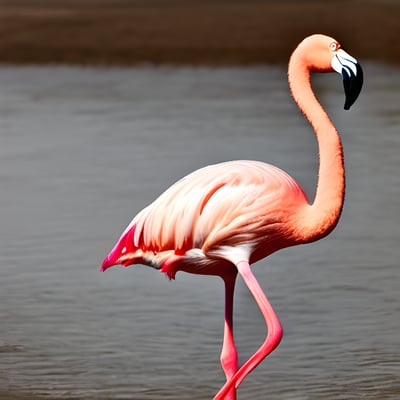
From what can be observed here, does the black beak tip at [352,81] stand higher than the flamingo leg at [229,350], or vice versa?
the black beak tip at [352,81]

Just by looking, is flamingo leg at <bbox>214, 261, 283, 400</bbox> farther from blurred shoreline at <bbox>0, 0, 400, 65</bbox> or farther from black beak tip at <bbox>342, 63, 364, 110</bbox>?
blurred shoreline at <bbox>0, 0, 400, 65</bbox>

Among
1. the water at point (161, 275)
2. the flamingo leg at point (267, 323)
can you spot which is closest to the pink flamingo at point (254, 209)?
the flamingo leg at point (267, 323)

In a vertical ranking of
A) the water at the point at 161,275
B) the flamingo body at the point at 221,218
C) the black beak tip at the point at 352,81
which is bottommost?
the water at the point at 161,275

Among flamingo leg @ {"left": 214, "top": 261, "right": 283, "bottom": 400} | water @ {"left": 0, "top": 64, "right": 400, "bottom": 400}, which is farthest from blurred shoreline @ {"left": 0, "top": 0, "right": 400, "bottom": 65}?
flamingo leg @ {"left": 214, "top": 261, "right": 283, "bottom": 400}

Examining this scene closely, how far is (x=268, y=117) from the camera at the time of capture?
12266 mm

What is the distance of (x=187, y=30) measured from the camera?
57.0ft

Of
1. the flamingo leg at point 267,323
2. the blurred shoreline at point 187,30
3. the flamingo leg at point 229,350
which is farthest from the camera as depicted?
the blurred shoreline at point 187,30

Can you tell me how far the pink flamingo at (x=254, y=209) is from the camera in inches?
198

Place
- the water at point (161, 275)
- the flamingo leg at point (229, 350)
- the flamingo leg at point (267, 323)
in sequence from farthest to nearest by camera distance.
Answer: the water at point (161, 275)
the flamingo leg at point (229, 350)
the flamingo leg at point (267, 323)

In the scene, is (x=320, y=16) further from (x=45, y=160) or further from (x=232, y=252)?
(x=232, y=252)

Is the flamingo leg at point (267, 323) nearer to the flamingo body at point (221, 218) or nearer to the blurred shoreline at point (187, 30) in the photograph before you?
the flamingo body at point (221, 218)

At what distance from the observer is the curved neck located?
5.01 m

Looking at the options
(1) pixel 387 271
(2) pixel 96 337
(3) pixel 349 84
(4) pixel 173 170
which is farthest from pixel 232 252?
(4) pixel 173 170

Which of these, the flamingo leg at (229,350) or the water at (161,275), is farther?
the water at (161,275)
